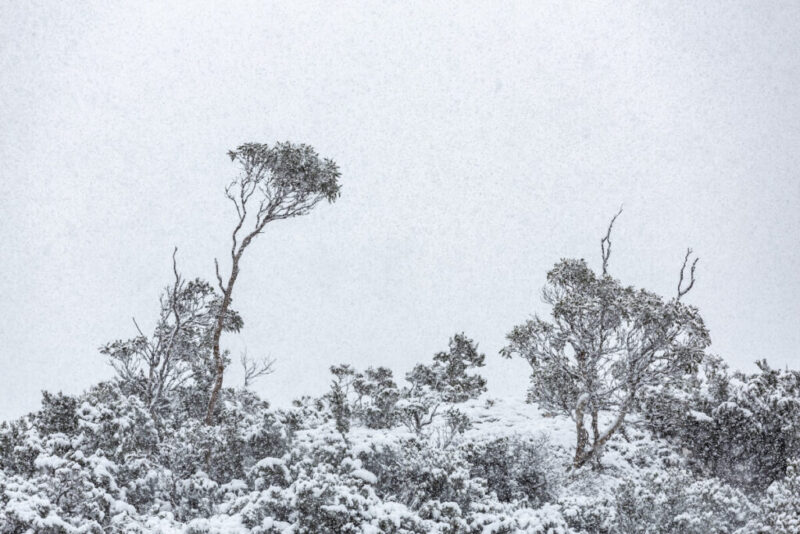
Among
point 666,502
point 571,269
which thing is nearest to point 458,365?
point 571,269

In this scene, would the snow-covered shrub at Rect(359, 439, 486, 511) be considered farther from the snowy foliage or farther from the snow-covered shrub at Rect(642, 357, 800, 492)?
the snow-covered shrub at Rect(642, 357, 800, 492)

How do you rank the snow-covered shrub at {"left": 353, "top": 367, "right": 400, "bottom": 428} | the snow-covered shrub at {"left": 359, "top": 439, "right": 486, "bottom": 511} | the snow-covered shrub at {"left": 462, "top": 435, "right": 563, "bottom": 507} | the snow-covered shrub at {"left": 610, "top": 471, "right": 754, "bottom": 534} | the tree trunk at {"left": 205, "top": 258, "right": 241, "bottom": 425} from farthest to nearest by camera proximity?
the snow-covered shrub at {"left": 353, "top": 367, "right": 400, "bottom": 428} → the tree trunk at {"left": 205, "top": 258, "right": 241, "bottom": 425} → the snow-covered shrub at {"left": 462, "top": 435, "right": 563, "bottom": 507} → the snow-covered shrub at {"left": 610, "top": 471, "right": 754, "bottom": 534} → the snow-covered shrub at {"left": 359, "top": 439, "right": 486, "bottom": 511}

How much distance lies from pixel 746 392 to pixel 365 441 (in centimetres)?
1518

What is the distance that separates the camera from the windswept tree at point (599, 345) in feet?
63.8

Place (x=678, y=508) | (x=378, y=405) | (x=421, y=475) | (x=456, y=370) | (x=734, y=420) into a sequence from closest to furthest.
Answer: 1. (x=421, y=475)
2. (x=678, y=508)
3. (x=734, y=420)
4. (x=378, y=405)
5. (x=456, y=370)

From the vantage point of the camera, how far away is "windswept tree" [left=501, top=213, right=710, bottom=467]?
766 inches

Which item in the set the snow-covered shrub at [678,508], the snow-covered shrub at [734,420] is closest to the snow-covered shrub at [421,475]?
the snow-covered shrub at [678,508]

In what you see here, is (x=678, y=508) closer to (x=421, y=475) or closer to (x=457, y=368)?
(x=421, y=475)

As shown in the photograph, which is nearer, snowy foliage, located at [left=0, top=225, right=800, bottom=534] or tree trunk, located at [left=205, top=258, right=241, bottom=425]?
snowy foliage, located at [left=0, top=225, right=800, bottom=534]

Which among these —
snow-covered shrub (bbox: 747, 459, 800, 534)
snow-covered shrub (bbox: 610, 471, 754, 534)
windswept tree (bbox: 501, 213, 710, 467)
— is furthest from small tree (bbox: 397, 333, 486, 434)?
snow-covered shrub (bbox: 747, 459, 800, 534)

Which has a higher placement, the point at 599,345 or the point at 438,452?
the point at 599,345

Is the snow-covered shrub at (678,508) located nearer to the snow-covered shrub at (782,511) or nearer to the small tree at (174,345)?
the snow-covered shrub at (782,511)

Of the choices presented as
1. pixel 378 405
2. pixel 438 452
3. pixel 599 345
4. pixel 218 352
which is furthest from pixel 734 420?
pixel 218 352

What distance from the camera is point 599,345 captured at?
2067 cm
